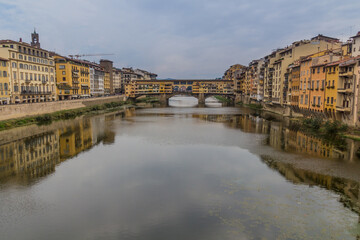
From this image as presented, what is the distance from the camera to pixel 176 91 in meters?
109

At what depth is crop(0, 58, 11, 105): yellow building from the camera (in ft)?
139

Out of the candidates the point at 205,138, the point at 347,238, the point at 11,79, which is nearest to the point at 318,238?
the point at 347,238

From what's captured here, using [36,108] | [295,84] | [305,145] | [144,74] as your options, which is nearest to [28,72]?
[36,108]

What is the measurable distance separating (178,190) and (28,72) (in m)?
46.7

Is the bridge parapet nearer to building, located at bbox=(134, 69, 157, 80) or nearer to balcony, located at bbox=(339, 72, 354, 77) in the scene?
building, located at bbox=(134, 69, 157, 80)

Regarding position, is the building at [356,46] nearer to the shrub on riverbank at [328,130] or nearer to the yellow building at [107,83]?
the shrub on riverbank at [328,130]

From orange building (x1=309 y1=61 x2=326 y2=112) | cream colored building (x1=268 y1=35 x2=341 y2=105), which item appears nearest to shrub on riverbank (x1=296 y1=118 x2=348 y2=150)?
orange building (x1=309 y1=61 x2=326 y2=112)

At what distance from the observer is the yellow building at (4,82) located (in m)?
42.3

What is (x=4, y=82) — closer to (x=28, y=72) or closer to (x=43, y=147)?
(x=28, y=72)

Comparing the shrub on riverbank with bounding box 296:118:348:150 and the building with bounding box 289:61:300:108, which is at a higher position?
the building with bounding box 289:61:300:108

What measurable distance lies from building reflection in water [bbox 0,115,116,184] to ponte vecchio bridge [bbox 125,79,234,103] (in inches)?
2644

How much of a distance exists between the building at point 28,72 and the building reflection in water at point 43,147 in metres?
13.8

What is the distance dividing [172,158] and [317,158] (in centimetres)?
1192

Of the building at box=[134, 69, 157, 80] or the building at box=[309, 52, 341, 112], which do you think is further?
the building at box=[134, 69, 157, 80]
